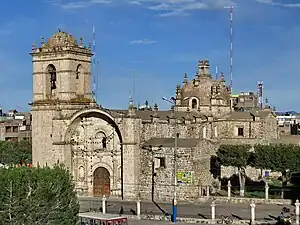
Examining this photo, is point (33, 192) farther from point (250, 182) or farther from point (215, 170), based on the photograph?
point (250, 182)

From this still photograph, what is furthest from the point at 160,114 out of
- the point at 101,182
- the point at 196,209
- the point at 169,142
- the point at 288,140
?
the point at 288,140

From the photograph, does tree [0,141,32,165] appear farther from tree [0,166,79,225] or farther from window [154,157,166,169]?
tree [0,166,79,225]

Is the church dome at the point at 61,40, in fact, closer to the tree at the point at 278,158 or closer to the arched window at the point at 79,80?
the arched window at the point at 79,80

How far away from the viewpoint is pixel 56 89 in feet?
204

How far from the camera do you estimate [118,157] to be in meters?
60.2

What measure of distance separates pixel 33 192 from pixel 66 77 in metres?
25.8

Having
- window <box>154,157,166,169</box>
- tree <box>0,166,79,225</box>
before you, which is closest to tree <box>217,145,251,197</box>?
window <box>154,157,166,169</box>

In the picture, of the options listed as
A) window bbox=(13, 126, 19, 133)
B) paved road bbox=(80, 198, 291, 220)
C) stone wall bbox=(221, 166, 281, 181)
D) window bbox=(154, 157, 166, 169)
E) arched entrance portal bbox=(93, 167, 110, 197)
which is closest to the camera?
paved road bbox=(80, 198, 291, 220)

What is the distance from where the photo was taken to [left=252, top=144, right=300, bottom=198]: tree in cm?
5597

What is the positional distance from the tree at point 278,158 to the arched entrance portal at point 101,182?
14582mm

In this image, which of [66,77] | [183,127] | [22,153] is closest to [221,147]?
[183,127]

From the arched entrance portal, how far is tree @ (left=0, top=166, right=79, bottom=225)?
73.8ft

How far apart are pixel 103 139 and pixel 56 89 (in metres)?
6.95

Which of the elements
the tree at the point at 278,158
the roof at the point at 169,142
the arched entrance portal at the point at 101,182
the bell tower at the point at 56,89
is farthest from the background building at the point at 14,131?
the tree at the point at 278,158
